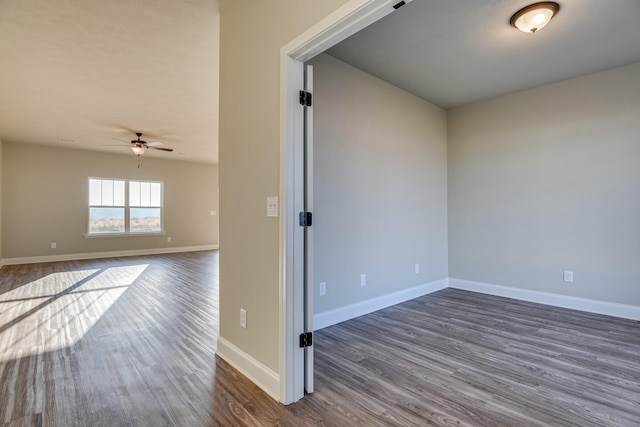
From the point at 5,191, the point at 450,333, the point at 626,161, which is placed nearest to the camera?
the point at 450,333

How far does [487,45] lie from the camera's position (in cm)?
294

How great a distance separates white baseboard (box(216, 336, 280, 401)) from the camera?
1897 mm

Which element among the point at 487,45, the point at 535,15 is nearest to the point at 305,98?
the point at 535,15

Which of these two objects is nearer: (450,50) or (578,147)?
(450,50)

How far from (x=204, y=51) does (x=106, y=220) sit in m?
6.76

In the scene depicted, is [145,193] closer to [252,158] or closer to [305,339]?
[252,158]

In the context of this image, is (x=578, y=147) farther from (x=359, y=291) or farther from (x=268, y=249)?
(x=268, y=249)

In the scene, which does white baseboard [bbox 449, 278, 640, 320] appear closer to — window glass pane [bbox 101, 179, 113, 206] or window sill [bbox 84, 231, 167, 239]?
window sill [bbox 84, 231, 167, 239]

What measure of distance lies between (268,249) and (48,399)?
159 centimetres

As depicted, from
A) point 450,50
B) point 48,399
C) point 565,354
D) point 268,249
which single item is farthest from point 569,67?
point 48,399

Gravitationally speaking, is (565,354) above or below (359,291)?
below

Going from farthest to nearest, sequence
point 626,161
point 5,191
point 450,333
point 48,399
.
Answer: point 5,191, point 626,161, point 450,333, point 48,399

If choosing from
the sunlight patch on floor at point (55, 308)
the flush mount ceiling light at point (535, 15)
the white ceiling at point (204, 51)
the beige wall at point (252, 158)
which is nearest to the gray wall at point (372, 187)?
the white ceiling at point (204, 51)

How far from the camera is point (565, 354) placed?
8.14 feet
